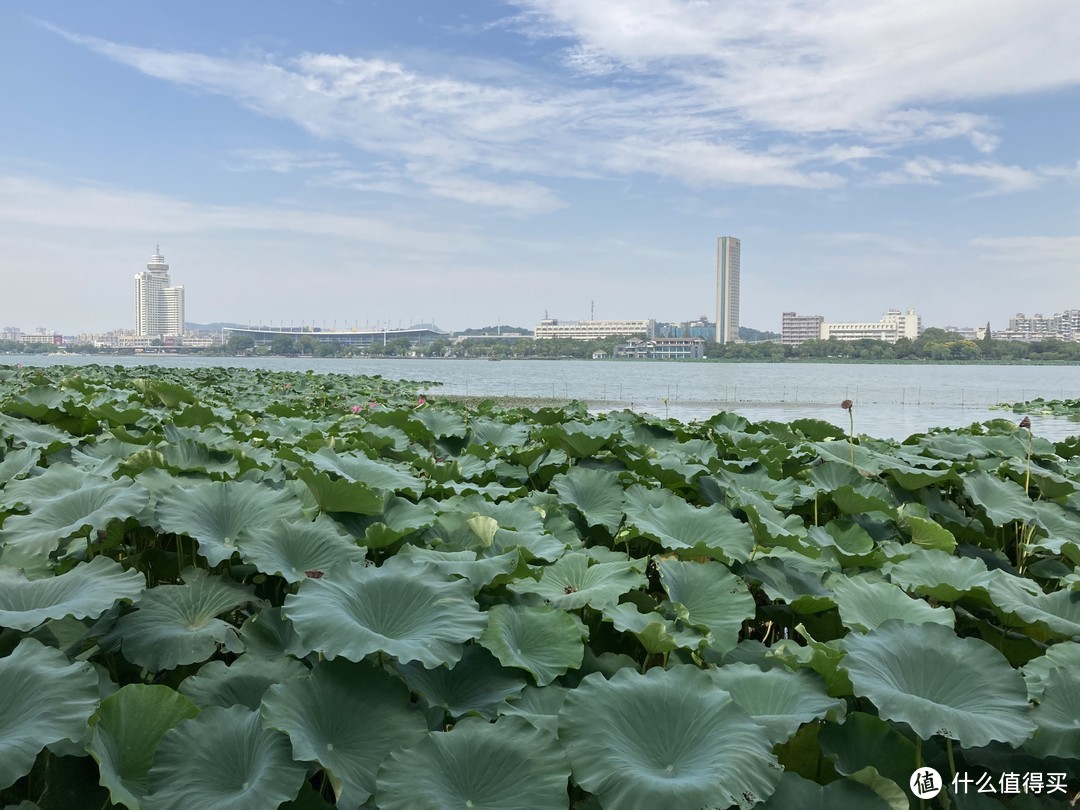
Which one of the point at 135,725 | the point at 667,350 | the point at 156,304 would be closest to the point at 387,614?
the point at 135,725

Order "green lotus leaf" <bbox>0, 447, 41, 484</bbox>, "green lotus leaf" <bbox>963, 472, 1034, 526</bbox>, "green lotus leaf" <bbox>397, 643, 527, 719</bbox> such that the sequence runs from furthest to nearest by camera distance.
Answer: "green lotus leaf" <bbox>963, 472, 1034, 526</bbox> → "green lotus leaf" <bbox>0, 447, 41, 484</bbox> → "green lotus leaf" <bbox>397, 643, 527, 719</bbox>

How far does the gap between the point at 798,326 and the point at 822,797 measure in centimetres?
18241

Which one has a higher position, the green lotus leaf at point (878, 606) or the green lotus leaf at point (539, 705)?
the green lotus leaf at point (878, 606)

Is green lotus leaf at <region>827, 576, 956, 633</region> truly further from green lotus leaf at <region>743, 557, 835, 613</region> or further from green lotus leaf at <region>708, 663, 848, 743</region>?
green lotus leaf at <region>708, 663, 848, 743</region>

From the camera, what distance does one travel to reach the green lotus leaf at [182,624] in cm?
138

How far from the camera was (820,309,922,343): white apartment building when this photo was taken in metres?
149

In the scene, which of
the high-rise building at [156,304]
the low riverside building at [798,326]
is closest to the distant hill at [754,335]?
the low riverside building at [798,326]

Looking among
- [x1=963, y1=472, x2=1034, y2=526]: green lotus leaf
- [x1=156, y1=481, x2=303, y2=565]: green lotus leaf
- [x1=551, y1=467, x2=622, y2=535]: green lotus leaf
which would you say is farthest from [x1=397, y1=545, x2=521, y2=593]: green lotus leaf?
[x1=963, y1=472, x2=1034, y2=526]: green lotus leaf

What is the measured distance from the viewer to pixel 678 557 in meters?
2.14

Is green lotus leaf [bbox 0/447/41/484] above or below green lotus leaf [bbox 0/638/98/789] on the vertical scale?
above

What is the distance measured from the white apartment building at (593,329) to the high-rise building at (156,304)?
7358 cm

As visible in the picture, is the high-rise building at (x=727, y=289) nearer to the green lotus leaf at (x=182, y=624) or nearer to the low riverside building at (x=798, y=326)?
the low riverside building at (x=798, y=326)

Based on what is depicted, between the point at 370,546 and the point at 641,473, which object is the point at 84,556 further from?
the point at 641,473

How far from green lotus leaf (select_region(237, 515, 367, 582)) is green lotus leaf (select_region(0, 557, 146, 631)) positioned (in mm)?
227
